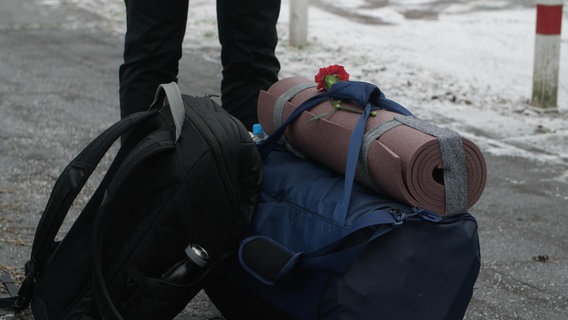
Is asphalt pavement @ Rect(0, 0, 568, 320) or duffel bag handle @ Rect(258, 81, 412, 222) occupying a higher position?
duffel bag handle @ Rect(258, 81, 412, 222)

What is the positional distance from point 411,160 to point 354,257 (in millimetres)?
243

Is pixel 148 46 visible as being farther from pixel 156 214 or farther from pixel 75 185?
pixel 156 214

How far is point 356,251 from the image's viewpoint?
83.0 inches

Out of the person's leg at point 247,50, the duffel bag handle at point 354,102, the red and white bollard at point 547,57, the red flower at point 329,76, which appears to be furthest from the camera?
the red and white bollard at point 547,57

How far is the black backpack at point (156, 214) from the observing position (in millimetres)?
2258

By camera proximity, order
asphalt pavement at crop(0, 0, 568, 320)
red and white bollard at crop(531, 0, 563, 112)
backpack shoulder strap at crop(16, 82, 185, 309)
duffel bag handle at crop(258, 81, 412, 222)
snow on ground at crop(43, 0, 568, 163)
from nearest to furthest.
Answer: duffel bag handle at crop(258, 81, 412, 222)
backpack shoulder strap at crop(16, 82, 185, 309)
asphalt pavement at crop(0, 0, 568, 320)
snow on ground at crop(43, 0, 568, 163)
red and white bollard at crop(531, 0, 563, 112)

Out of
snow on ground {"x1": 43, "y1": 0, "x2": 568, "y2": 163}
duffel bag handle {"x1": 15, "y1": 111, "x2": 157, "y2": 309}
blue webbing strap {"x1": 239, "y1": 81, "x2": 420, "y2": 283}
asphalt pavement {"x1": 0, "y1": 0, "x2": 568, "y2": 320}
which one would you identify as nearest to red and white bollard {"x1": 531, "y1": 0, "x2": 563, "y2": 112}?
snow on ground {"x1": 43, "y1": 0, "x2": 568, "y2": 163}

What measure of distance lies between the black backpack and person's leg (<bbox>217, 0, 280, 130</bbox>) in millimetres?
883

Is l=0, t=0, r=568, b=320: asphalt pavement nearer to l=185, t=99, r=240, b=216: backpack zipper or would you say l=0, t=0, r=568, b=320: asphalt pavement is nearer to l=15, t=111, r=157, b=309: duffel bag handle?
l=15, t=111, r=157, b=309: duffel bag handle

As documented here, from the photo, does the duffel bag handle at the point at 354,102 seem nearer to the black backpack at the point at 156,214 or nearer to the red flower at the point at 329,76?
the red flower at the point at 329,76

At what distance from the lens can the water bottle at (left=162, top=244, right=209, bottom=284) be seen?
2.28 meters

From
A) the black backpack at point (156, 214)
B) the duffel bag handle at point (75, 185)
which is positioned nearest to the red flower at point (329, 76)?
the black backpack at point (156, 214)

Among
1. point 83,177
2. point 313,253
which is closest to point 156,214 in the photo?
point 83,177

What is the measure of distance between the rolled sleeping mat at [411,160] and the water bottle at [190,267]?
39cm
